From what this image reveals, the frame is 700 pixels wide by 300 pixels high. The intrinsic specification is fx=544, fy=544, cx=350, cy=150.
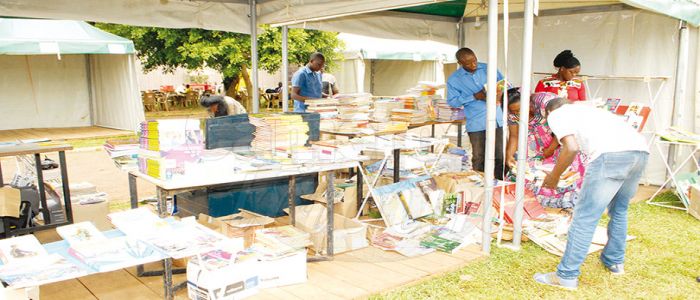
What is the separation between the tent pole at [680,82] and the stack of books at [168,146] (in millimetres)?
5288

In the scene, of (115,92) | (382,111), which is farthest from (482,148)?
(115,92)

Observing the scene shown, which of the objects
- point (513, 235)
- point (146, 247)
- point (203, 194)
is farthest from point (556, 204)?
point (146, 247)

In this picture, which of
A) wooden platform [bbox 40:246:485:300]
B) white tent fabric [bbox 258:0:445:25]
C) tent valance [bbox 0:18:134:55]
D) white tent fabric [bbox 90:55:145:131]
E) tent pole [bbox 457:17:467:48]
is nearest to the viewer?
wooden platform [bbox 40:246:485:300]

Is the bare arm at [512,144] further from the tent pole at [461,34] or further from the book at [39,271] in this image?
the book at [39,271]

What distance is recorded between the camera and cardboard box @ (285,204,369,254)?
402 cm

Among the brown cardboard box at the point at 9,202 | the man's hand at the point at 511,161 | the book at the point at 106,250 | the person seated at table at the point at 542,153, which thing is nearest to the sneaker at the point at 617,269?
the person seated at table at the point at 542,153

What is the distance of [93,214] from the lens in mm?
4793

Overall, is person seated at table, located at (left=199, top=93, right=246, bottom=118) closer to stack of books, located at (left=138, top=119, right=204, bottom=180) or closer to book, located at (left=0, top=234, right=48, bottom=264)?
stack of books, located at (left=138, top=119, right=204, bottom=180)

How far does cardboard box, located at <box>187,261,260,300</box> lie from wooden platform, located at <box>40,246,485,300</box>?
0.42ft

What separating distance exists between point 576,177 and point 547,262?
1445 millimetres

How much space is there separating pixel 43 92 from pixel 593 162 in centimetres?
1370

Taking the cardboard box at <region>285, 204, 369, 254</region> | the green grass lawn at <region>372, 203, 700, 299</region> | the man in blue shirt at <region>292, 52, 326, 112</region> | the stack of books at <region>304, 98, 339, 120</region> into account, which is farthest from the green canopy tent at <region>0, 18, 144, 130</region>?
the green grass lawn at <region>372, 203, 700, 299</region>

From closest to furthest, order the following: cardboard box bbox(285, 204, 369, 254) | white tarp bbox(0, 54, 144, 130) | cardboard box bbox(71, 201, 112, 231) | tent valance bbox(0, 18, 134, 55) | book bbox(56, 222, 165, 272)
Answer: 1. book bbox(56, 222, 165, 272)
2. cardboard box bbox(285, 204, 369, 254)
3. cardboard box bbox(71, 201, 112, 231)
4. tent valance bbox(0, 18, 134, 55)
5. white tarp bbox(0, 54, 144, 130)

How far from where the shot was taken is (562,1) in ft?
20.1
